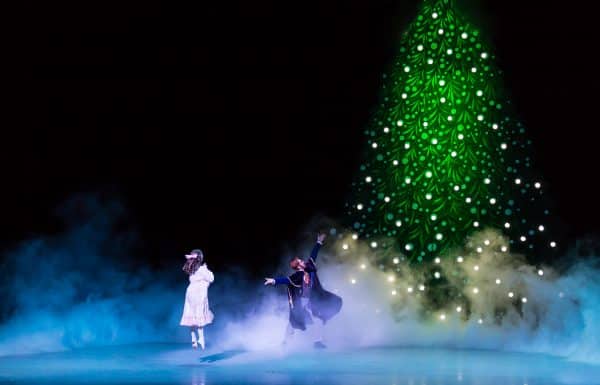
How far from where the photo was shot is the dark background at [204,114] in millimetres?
14117

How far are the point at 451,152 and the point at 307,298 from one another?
2746 mm

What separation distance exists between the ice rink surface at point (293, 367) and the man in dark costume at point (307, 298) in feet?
1.62

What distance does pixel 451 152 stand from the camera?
12.6 m

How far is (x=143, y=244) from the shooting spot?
1441cm

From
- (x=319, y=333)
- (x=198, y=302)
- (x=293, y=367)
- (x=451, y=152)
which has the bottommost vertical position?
(x=293, y=367)

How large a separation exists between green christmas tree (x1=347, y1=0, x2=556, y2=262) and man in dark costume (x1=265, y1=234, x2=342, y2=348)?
1.40m

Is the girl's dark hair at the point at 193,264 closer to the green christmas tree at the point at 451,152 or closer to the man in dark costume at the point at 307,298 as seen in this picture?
the man in dark costume at the point at 307,298

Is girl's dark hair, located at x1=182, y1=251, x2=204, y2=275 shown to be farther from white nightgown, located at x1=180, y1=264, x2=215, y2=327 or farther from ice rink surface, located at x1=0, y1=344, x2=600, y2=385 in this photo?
ice rink surface, located at x1=0, y1=344, x2=600, y2=385

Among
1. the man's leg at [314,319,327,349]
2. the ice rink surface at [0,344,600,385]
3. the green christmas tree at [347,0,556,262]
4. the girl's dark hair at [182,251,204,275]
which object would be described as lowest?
the ice rink surface at [0,344,600,385]

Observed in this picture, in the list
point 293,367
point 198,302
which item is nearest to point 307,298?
point 198,302

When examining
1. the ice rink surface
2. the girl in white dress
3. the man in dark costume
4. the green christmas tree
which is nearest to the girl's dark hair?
the girl in white dress

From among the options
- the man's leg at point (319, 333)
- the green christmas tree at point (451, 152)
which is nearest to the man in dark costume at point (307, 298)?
the man's leg at point (319, 333)

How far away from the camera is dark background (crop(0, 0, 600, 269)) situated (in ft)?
46.3

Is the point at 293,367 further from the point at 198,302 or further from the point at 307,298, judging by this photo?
the point at 307,298
